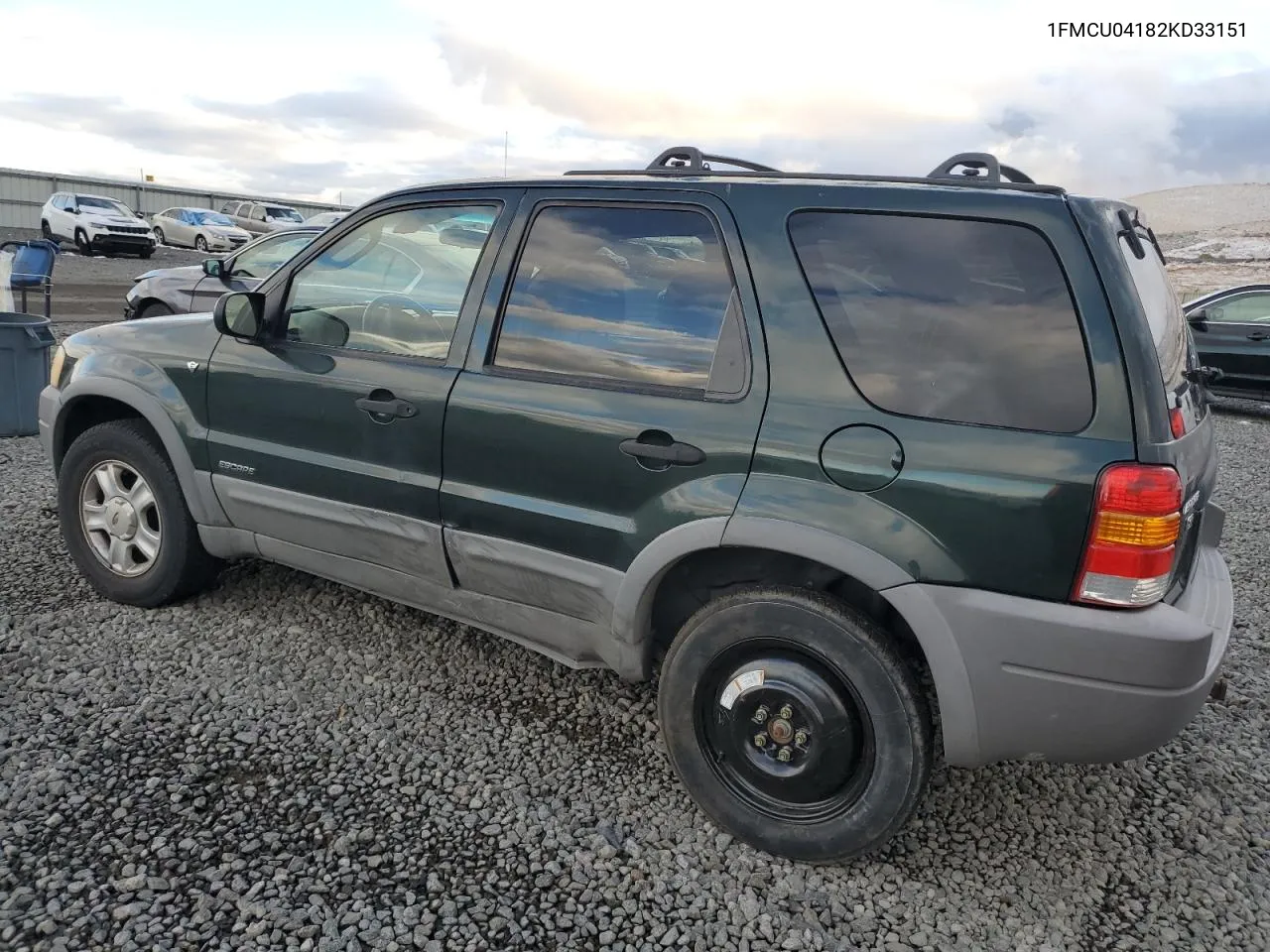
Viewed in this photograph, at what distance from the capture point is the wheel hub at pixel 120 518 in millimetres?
3822

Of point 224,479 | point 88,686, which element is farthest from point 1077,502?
point 88,686

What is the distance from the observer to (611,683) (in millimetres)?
3541

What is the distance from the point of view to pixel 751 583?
2.67 m

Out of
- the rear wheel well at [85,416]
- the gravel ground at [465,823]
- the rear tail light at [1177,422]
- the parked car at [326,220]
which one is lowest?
the gravel ground at [465,823]

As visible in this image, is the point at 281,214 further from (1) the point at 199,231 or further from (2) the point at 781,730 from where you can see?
(2) the point at 781,730

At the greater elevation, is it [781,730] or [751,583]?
[751,583]

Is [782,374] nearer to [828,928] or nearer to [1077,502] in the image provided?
[1077,502]

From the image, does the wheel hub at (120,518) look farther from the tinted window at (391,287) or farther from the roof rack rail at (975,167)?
the roof rack rail at (975,167)

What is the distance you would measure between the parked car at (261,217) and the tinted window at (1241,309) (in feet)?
93.2

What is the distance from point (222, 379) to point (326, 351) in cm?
51

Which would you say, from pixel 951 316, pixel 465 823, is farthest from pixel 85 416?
pixel 951 316

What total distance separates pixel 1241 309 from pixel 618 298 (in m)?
10.7

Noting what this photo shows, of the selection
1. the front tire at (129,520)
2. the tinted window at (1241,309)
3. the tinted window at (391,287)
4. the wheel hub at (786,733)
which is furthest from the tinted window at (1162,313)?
the tinted window at (1241,309)

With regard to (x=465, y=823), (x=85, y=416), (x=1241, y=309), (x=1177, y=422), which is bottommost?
(x=465, y=823)
